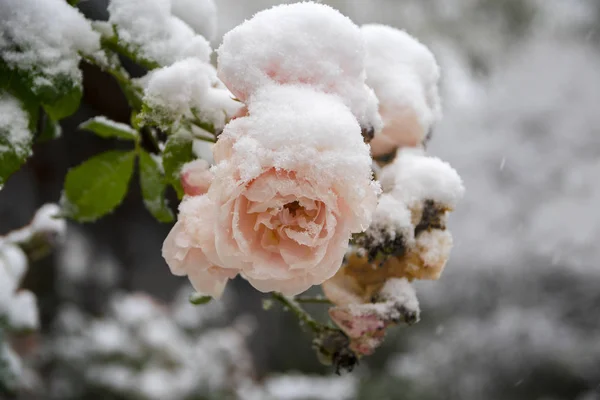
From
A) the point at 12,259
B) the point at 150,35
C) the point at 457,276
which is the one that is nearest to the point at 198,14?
the point at 150,35

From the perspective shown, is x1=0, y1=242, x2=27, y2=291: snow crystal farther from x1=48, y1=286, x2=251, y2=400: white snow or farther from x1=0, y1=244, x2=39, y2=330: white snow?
x1=48, y1=286, x2=251, y2=400: white snow

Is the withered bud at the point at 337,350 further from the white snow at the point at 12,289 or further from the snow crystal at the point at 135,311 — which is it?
the snow crystal at the point at 135,311

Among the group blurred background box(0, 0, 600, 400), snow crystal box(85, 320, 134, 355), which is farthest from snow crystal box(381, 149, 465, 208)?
snow crystal box(85, 320, 134, 355)

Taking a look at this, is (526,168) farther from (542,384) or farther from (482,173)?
(542,384)

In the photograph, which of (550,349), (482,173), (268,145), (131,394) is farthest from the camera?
(482,173)

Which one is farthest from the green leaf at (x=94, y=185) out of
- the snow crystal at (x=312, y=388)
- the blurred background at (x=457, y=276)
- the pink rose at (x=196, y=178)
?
the snow crystal at (x=312, y=388)

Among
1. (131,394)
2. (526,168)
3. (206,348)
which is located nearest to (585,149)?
(526,168)
